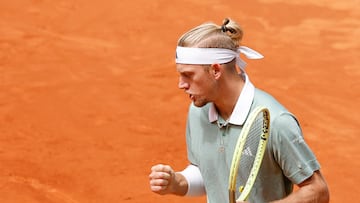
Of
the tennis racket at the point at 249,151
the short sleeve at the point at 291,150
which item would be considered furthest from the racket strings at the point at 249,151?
the short sleeve at the point at 291,150

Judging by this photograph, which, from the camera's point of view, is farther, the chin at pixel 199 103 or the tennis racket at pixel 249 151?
the chin at pixel 199 103

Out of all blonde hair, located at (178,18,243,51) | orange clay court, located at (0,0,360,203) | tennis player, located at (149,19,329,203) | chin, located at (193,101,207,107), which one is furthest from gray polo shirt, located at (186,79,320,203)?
orange clay court, located at (0,0,360,203)

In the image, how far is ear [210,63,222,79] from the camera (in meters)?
3.96

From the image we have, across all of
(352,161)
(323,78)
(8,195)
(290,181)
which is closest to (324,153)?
(352,161)

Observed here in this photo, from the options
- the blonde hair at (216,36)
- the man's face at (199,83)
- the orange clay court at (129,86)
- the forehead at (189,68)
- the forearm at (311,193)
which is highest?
the orange clay court at (129,86)

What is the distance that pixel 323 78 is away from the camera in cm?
971

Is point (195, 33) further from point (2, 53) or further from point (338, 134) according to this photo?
point (2, 53)

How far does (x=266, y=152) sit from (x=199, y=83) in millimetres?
462

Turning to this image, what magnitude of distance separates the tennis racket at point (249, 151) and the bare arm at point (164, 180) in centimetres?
36

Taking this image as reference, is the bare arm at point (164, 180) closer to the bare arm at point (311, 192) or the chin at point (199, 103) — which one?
the chin at point (199, 103)

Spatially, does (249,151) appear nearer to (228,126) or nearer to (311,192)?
(228,126)

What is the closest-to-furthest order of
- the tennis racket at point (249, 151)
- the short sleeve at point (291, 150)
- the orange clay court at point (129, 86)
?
the tennis racket at point (249, 151) < the short sleeve at point (291, 150) < the orange clay court at point (129, 86)

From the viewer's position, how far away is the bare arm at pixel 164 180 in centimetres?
401

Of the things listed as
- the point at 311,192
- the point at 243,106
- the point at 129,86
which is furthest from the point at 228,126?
the point at 129,86
